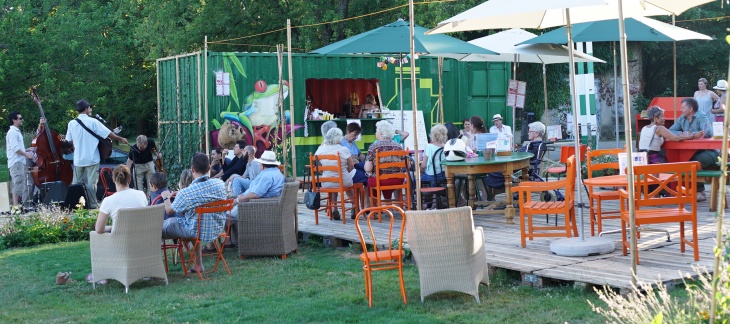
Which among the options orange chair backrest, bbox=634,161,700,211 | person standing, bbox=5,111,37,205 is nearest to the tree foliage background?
person standing, bbox=5,111,37,205

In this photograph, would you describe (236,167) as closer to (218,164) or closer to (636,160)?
(218,164)

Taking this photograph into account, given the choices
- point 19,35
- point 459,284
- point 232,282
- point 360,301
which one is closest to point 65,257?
point 232,282

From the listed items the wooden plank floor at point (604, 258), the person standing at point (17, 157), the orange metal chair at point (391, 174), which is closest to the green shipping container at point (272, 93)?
the person standing at point (17, 157)

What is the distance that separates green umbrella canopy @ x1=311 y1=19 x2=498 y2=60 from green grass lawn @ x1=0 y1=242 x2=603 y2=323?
113 inches

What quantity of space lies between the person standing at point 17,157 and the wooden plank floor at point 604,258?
20.5 feet

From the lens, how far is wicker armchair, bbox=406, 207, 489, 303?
6414 mm

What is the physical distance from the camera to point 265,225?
8.92 meters

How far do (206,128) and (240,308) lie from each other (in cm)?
892

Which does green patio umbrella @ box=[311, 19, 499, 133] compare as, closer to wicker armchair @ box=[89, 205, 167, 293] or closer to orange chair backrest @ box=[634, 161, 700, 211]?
wicker armchair @ box=[89, 205, 167, 293]

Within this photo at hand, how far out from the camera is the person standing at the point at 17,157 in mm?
13570

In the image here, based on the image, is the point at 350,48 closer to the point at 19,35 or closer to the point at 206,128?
the point at 206,128

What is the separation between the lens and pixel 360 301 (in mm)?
6727

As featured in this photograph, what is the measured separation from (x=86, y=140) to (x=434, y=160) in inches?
228

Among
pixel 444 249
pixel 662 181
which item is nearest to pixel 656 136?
pixel 662 181
